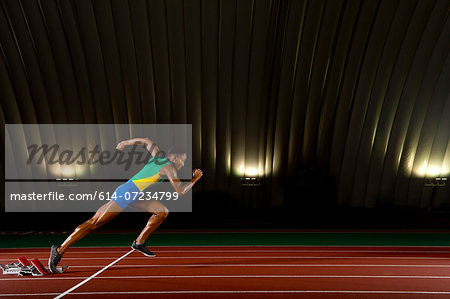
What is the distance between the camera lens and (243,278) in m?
4.88

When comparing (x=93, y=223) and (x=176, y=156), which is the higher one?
(x=176, y=156)

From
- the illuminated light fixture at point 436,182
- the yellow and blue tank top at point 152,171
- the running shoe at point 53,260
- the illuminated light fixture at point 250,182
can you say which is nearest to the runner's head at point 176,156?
the yellow and blue tank top at point 152,171

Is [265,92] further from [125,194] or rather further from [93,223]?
[93,223]

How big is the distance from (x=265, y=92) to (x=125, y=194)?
9725 mm

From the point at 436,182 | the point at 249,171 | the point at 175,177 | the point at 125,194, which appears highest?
the point at 175,177

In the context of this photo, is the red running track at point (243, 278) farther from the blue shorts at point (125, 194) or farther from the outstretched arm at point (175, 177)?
the outstretched arm at point (175, 177)

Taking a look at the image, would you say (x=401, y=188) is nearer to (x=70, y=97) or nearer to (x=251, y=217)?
(x=251, y=217)

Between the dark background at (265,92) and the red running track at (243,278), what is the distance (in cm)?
850

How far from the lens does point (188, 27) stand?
513 inches

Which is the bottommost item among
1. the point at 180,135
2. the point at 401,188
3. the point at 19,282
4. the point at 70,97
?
the point at 401,188

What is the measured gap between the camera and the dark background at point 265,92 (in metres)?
12.8

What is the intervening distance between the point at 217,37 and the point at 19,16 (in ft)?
23.6

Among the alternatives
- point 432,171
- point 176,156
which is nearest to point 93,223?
point 176,156

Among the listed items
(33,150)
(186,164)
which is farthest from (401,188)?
(33,150)
